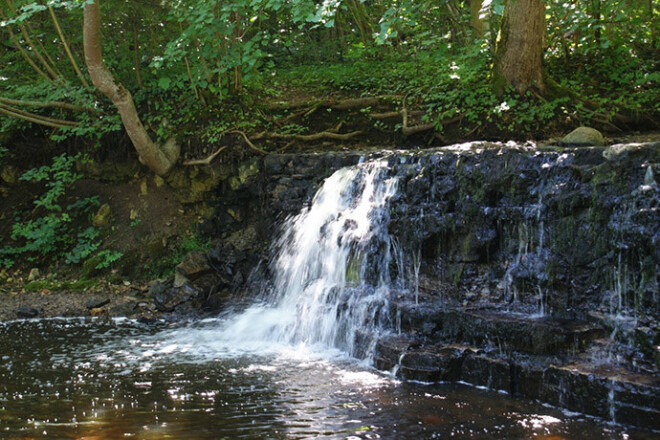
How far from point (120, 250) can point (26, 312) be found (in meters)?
1.99

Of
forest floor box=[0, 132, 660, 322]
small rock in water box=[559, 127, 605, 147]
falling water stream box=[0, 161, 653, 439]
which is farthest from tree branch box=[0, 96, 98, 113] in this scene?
small rock in water box=[559, 127, 605, 147]

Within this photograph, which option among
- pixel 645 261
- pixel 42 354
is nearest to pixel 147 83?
pixel 42 354

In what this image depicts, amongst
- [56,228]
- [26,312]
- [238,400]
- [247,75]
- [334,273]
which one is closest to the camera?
[238,400]

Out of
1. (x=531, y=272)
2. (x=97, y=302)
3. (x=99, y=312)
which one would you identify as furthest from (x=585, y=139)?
(x=97, y=302)

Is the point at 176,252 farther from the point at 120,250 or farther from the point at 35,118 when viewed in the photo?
the point at 35,118

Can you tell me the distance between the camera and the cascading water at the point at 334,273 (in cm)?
648

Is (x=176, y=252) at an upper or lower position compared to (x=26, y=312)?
upper

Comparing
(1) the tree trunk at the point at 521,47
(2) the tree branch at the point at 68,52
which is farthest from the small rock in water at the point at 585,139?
(2) the tree branch at the point at 68,52

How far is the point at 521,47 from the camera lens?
9.03 meters

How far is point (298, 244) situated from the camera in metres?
8.23

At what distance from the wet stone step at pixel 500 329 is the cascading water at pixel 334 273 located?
1.52 ft

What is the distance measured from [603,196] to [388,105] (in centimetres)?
539

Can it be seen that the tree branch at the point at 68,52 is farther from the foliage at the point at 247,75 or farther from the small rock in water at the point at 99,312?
the small rock in water at the point at 99,312

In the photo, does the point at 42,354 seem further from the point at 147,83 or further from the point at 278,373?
the point at 147,83
